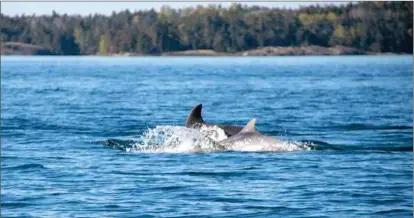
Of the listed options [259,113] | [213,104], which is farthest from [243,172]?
[213,104]

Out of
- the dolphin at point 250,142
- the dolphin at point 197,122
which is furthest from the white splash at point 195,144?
the dolphin at point 197,122

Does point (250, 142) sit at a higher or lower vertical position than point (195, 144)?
higher

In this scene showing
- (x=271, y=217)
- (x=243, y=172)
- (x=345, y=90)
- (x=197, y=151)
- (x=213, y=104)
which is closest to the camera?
(x=271, y=217)

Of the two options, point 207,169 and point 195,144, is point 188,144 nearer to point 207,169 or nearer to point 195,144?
point 195,144

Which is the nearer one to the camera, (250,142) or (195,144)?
(250,142)

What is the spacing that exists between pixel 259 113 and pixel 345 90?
954 inches

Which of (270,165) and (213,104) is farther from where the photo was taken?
(213,104)

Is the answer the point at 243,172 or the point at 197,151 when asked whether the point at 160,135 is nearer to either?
the point at 197,151

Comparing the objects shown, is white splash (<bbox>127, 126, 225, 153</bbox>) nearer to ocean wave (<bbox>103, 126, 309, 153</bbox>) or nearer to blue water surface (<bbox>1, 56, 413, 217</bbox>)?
ocean wave (<bbox>103, 126, 309, 153</bbox>)

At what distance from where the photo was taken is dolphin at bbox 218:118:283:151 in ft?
87.3

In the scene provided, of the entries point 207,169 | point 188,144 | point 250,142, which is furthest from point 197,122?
point 207,169

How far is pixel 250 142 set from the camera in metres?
26.7

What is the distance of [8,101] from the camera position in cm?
5125

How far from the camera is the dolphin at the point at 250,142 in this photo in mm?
26609
